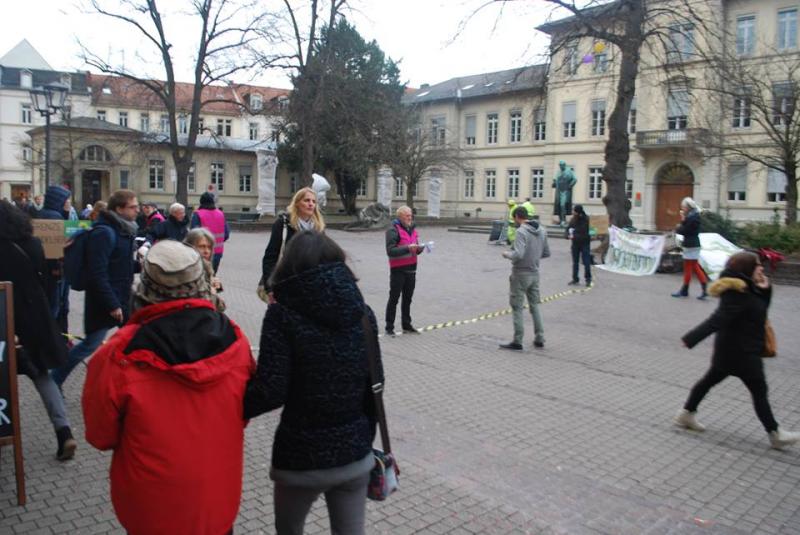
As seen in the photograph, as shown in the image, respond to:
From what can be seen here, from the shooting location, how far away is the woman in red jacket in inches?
90.6

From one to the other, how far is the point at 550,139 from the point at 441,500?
47977 mm

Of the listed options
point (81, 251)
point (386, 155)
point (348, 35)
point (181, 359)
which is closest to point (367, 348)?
point (181, 359)

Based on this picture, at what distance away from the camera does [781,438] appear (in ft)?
17.7

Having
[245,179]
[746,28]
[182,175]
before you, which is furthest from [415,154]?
[245,179]

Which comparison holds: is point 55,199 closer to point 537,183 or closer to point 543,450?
point 543,450

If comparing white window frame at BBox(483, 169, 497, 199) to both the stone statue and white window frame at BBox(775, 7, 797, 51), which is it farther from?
white window frame at BBox(775, 7, 797, 51)

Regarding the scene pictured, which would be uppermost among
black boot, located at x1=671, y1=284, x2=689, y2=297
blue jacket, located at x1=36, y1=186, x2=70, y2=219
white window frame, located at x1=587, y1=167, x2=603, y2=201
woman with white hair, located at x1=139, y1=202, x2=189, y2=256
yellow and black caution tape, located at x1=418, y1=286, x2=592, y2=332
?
white window frame, located at x1=587, y1=167, x2=603, y2=201

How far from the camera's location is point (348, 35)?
4834cm

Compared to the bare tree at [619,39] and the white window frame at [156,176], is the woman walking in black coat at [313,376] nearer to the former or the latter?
the bare tree at [619,39]

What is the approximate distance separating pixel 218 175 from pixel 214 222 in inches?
2066

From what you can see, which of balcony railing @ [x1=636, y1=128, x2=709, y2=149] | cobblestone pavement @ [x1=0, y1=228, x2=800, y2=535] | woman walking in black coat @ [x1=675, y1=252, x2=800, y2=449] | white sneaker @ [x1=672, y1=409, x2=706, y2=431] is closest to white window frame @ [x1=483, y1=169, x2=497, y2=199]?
balcony railing @ [x1=636, y1=128, x2=709, y2=149]

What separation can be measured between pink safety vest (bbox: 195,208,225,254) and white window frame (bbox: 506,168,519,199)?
142ft

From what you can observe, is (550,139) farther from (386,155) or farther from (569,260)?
(569,260)

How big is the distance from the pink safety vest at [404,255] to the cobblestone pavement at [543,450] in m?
1.06
